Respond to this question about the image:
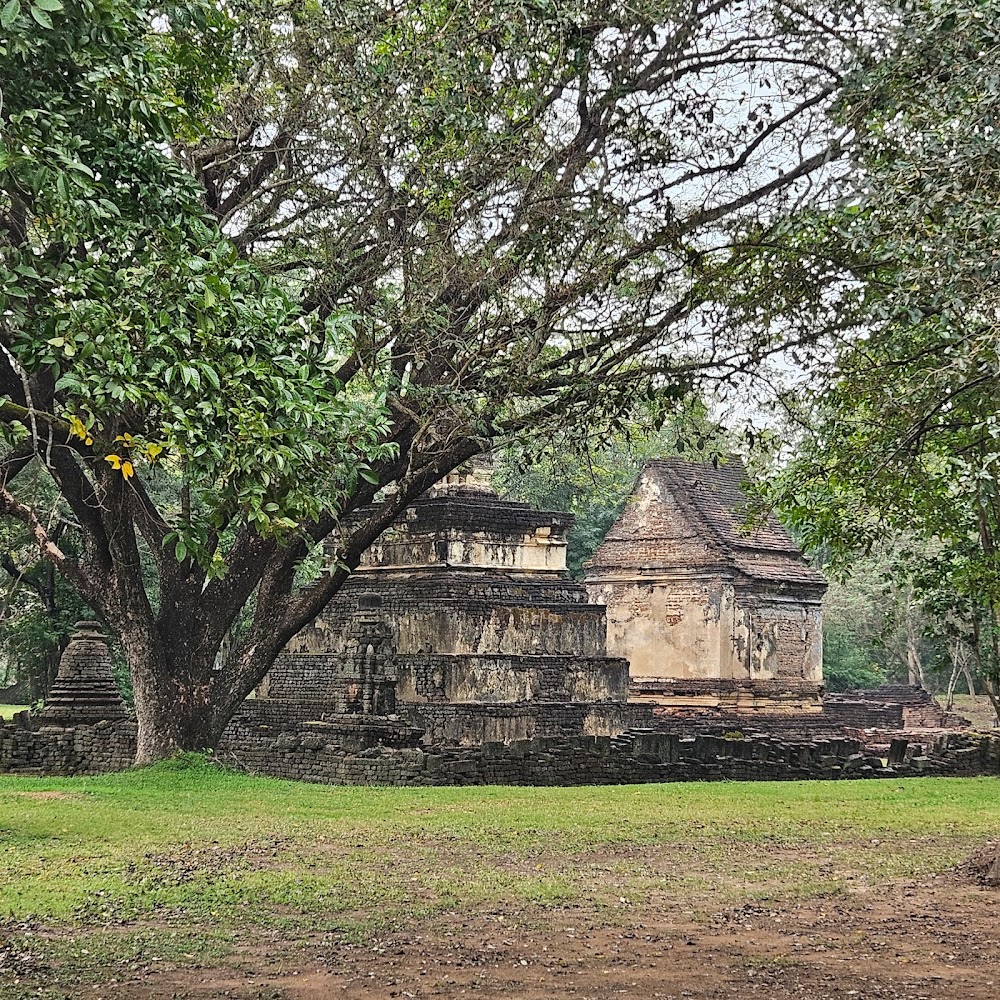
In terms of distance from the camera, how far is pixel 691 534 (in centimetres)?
2734

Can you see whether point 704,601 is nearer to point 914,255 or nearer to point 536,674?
point 536,674

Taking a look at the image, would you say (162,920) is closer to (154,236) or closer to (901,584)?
(154,236)

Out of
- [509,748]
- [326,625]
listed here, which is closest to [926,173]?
[509,748]

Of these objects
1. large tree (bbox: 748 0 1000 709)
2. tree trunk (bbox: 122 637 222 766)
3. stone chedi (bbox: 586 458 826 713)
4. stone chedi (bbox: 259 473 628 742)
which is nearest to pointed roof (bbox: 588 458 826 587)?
stone chedi (bbox: 586 458 826 713)

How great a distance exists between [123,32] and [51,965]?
4.63 m

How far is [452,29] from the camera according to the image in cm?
954

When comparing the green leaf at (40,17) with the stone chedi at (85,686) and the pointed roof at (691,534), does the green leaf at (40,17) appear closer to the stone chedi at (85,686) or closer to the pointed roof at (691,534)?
the stone chedi at (85,686)

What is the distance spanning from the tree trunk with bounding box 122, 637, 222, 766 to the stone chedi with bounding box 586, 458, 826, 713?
12636 mm

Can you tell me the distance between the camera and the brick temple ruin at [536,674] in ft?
54.5

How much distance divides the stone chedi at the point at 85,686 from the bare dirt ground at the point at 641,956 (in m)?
12.0

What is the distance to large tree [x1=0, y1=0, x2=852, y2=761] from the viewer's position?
5.98m

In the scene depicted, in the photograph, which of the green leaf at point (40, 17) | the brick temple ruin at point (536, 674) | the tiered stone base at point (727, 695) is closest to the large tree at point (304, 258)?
the green leaf at point (40, 17)

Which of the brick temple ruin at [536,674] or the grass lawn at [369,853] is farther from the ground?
the brick temple ruin at [536,674]

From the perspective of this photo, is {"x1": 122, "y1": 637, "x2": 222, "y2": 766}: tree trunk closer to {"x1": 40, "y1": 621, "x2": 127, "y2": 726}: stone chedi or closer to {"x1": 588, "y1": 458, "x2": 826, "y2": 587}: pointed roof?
{"x1": 40, "y1": 621, "x2": 127, "y2": 726}: stone chedi
